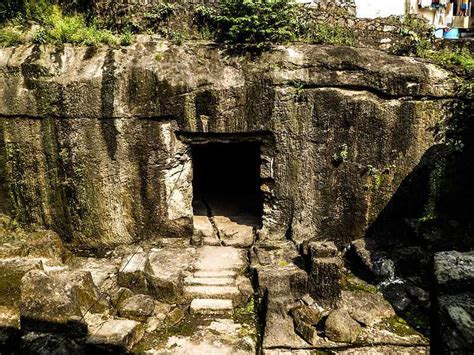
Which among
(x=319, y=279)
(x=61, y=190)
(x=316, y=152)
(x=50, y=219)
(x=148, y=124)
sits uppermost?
(x=148, y=124)

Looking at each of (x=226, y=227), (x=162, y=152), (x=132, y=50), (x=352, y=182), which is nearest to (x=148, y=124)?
(x=162, y=152)

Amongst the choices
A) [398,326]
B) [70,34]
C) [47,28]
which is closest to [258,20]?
[70,34]

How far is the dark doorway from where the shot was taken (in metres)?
11.9

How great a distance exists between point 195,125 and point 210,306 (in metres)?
3.46

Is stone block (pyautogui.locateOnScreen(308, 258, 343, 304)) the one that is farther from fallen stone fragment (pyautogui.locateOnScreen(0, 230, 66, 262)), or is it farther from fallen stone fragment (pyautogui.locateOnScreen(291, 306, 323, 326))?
fallen stone fragment (pyautogui.locateOnScreen(0, 230, 66, 262))

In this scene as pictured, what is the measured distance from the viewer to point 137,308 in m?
6.97

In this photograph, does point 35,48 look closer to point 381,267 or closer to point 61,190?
point 61,190

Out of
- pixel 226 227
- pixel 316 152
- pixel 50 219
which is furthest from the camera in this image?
pixel 226 227

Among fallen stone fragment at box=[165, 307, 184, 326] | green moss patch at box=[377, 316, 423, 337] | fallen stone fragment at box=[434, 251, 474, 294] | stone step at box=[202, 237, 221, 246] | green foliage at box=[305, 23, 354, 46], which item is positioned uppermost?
green foliage at box=[305, 23, 354, 46]

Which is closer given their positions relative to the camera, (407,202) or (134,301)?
(134,301)

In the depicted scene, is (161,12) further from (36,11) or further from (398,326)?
(398,326)

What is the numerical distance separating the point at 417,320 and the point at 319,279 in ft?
5.52

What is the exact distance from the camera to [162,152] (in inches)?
335

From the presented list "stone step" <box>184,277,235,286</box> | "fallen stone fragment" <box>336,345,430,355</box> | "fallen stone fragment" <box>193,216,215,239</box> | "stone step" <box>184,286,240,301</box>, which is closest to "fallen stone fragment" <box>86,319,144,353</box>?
"stone step" <box>184,286,240,301</box>
